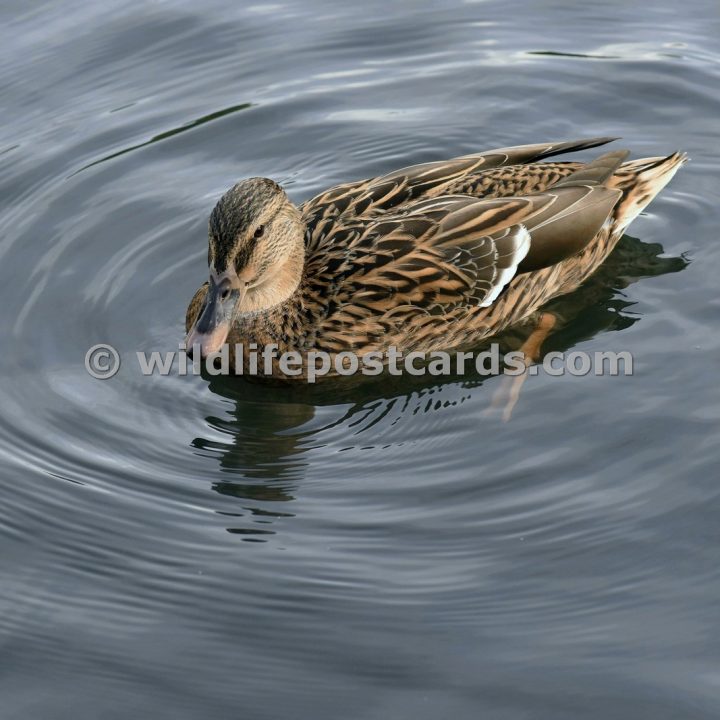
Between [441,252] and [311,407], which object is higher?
[441,252]

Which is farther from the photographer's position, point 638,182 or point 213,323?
point 638,182

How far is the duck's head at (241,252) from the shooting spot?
7.89m

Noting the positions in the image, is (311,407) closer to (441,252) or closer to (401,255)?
(401,255)

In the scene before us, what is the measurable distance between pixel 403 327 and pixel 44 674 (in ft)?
10.8

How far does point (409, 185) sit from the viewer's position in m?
9.02

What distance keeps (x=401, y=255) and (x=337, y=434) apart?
1333 millimetres

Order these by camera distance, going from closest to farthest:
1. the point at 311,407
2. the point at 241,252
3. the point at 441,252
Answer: the point at 241,252 → the point at 311,407 → the point at 441,252

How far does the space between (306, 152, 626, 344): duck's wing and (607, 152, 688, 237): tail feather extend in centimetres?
44

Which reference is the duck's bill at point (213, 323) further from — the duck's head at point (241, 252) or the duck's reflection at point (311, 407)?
the duck's reflection at point (311, 407)

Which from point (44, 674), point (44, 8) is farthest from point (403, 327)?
point (44, 8)

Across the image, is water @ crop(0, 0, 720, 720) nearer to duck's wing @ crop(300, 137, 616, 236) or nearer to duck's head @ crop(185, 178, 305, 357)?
duck's head @ crop(185, 178, 305, 357)

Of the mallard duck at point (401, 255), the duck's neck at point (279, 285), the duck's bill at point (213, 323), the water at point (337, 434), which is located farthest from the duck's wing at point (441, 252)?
the duck's bill at point (213, 323)

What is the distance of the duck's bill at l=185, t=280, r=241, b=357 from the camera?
797 centimetres

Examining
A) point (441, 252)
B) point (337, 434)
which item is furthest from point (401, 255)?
point (337, 434)
